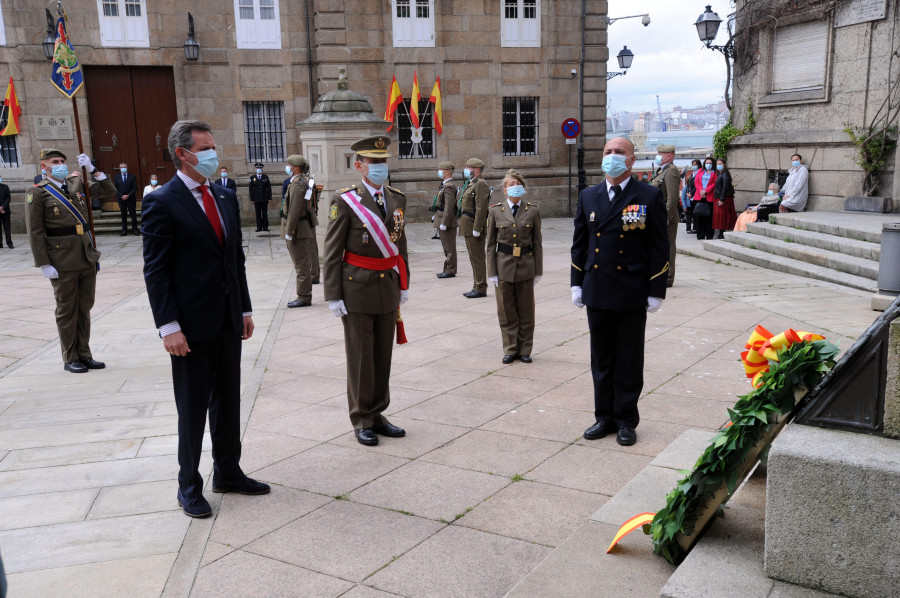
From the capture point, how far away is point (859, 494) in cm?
266

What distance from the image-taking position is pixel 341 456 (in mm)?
5168

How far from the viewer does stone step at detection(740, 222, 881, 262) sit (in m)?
11.4

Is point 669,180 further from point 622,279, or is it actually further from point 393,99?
point 393,99

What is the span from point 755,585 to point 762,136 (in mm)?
16462

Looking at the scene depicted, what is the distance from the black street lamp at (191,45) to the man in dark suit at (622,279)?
714 inches

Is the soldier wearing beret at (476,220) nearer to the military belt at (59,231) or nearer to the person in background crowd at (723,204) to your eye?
the military belt at (59,231)

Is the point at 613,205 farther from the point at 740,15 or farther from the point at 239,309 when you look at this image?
the point at 740,15

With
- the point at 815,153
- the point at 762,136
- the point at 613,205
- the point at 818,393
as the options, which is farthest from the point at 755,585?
the point at 762,136

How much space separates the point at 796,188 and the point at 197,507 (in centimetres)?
1454

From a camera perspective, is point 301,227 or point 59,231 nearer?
point 59,231

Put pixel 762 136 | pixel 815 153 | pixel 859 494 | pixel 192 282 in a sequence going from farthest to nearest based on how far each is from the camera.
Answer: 1. pixel 762 136
2. pixel 815 153
3. pixel 192 282
4. pixel 859 494

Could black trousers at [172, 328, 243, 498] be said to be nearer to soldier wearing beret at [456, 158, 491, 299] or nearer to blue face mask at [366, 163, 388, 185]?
blue face mask at [366, 163, 388, 185]

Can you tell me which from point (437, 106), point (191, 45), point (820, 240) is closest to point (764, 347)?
point (820, 240)

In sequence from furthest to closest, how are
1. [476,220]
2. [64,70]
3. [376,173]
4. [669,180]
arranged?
[476,220], [669,180], [64,70], [376,173]
